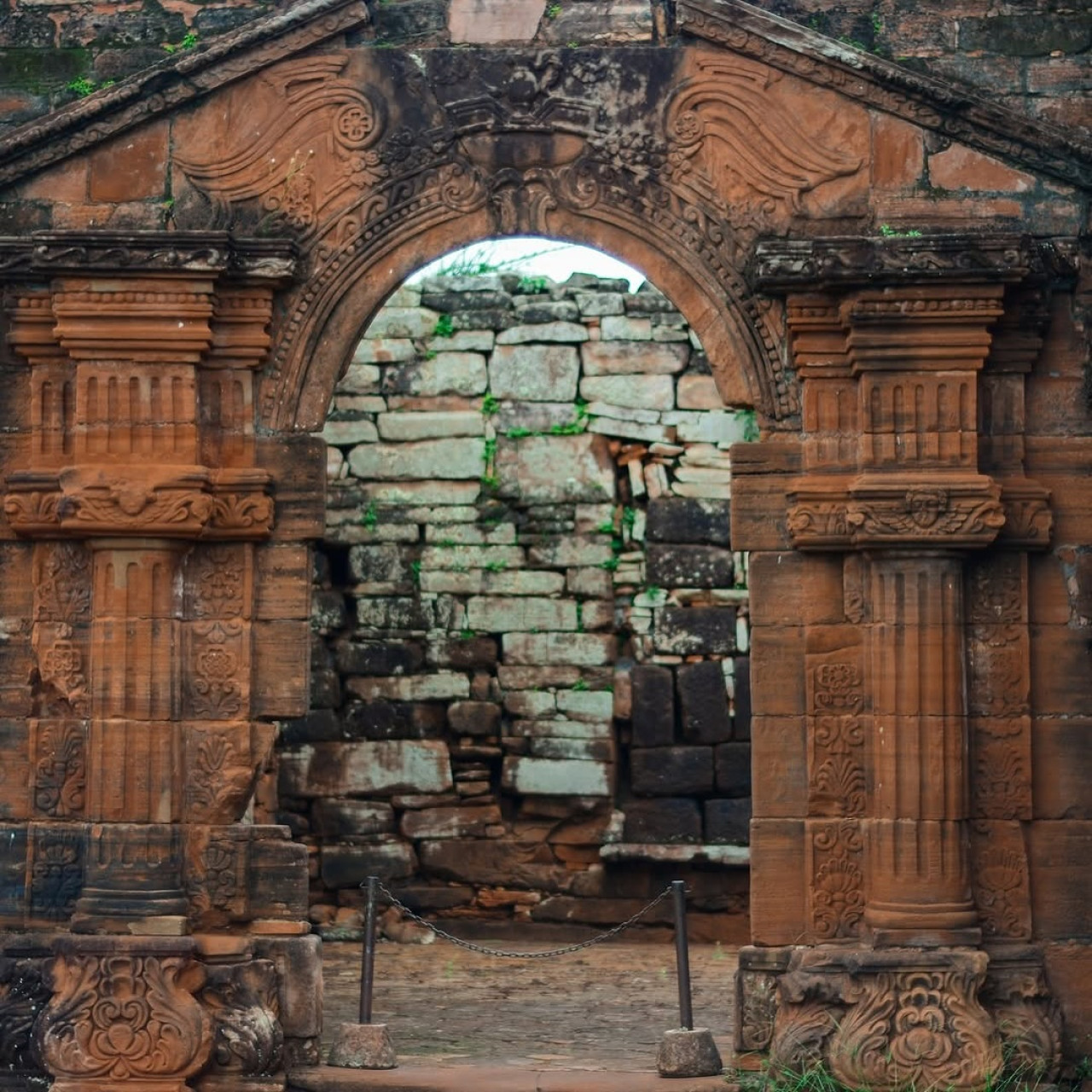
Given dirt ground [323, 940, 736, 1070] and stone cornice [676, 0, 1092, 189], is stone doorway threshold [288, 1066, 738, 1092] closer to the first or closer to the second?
dirt ground [323, 940, 736, 1070]

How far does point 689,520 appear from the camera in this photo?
1395cm

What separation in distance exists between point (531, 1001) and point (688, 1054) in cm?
295

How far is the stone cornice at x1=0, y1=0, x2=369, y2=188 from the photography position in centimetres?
955

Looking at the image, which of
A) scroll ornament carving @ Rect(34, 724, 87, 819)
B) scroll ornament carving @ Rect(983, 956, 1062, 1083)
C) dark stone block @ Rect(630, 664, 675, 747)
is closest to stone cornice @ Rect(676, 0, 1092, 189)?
scroll ornament carving @ Rect(983, 956, 1062, 1083)

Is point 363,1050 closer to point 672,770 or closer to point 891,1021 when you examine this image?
point 891,1021

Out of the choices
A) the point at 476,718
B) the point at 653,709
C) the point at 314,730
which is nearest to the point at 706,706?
the point at 653,709

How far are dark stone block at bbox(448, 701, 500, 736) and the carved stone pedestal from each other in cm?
508

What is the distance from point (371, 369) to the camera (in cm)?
1420

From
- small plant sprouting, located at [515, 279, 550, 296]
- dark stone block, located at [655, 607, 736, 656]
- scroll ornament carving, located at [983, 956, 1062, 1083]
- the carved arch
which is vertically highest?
small plant sprouting, located at [515, 279, 550, 296]

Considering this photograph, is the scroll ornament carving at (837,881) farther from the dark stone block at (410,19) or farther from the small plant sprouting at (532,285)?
the small plant sprouting at (532,285)

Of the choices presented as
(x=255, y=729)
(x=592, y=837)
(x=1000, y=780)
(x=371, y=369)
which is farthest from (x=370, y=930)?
(x=371, y=369)

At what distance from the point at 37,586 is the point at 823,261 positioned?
3682 mm

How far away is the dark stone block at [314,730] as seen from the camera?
13.9m

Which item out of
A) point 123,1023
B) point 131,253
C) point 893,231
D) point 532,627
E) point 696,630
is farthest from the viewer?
point 532,627
